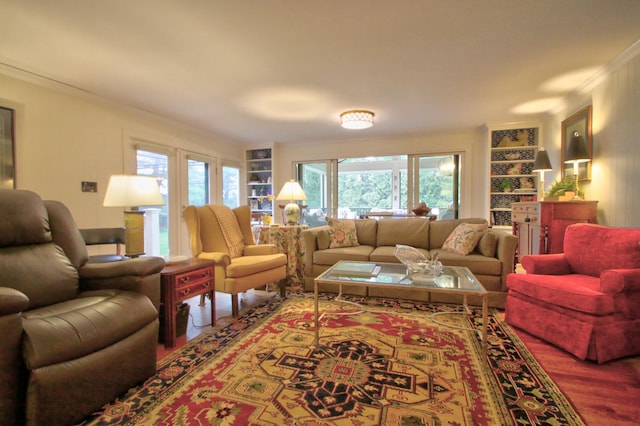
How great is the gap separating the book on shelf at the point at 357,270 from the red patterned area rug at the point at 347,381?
46 cm

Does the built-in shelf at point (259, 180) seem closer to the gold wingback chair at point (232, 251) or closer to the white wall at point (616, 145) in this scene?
the gold wingback chair at point (232, 251)

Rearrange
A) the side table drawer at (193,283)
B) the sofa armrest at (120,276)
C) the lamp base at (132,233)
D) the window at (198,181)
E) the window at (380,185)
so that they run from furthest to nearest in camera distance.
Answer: the window at (380,185) < the window at (198,181) < the lamp base at (132,233) < the side table drawer at (193,283) < the sofa armrest at (120,276)

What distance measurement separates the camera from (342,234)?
12.3 ft

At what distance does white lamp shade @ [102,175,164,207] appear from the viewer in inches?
85.8

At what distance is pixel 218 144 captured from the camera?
5668mm

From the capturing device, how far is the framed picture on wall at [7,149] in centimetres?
276

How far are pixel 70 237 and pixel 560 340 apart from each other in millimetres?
3373

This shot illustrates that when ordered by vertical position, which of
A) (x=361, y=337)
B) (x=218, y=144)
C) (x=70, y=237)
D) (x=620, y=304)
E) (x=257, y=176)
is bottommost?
(x=361, y=337)

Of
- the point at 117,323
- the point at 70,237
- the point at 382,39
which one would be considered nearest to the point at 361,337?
the point at 117,323

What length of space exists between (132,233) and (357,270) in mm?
1832

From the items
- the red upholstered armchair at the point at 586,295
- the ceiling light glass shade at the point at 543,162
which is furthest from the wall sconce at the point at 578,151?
the red upholstered armchair at the point at 586,295

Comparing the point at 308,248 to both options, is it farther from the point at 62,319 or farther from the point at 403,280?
the point at 62,319

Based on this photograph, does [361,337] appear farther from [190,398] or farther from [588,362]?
[588,362]

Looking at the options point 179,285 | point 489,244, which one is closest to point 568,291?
point 489,244
